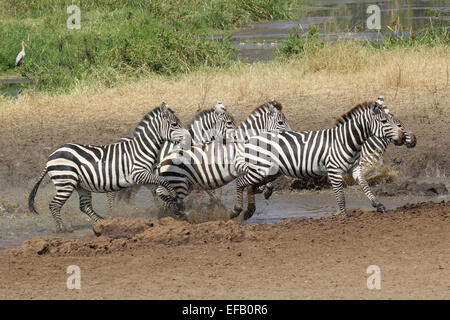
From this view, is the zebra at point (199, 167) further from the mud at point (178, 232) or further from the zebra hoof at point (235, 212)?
the mud at point (178, 232)

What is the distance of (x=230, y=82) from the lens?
1645 cm

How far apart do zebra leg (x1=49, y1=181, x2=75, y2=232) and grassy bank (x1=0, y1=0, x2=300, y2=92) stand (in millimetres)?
6933

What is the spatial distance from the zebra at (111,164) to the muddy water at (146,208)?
0.40 m

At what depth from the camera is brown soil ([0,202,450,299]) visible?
23.4 feet

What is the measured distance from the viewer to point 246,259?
26.7 ft

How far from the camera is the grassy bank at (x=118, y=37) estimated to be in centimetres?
1825

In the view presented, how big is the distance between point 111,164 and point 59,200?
0.77m

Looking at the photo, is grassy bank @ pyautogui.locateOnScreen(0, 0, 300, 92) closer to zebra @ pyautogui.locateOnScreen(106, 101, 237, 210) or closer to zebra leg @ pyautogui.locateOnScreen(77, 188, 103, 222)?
zebra @ pyautogui.locateOnScreen(106, 101, 237, 210)

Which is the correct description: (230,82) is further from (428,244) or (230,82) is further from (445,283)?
(445,283)

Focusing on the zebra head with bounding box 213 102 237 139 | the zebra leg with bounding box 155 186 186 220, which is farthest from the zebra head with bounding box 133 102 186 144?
the zebra head with bounding box 213 102 237 139

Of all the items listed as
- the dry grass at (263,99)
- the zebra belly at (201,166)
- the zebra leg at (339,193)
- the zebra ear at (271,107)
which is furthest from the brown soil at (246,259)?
the dry grass at (263,99)

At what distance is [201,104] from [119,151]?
5.07 meters

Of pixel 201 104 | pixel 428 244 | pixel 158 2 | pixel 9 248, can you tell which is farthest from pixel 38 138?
pixel 158 2

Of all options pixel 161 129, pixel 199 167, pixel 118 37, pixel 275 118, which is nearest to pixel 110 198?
pixel 161 129
